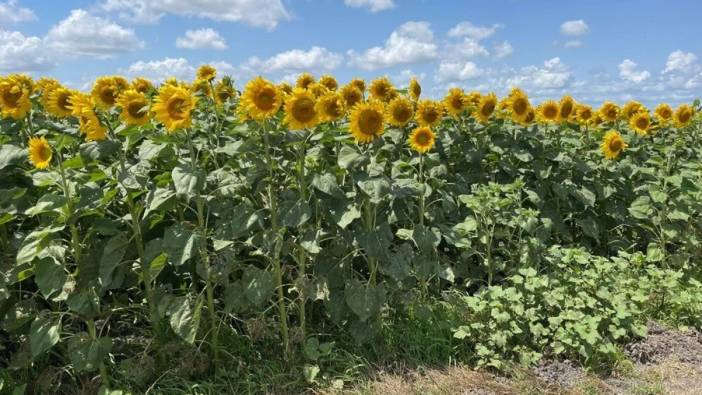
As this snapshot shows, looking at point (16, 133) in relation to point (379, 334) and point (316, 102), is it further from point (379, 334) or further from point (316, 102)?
point (379, 334)

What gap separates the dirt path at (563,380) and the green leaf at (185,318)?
2.91 feet

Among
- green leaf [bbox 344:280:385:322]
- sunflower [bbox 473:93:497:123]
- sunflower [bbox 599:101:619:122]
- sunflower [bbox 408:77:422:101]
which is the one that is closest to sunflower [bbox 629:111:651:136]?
sunflower [bbox 599:101:619:122]

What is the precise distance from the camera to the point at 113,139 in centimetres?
324

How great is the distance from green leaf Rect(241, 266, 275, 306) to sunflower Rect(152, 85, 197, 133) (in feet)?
2.69

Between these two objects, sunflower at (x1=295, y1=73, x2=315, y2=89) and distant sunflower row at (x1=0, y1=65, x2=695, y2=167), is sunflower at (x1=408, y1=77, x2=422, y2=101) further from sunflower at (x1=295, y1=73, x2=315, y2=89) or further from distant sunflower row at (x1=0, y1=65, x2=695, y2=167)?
sunflower at (x1=295, y1=73, x2=315, y2=89)

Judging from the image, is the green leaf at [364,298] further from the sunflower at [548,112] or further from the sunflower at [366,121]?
the sunflower at [548,112]

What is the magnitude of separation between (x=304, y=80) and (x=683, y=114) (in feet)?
13.6

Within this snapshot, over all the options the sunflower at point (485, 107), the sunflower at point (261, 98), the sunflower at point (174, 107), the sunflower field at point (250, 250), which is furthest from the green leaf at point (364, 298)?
the sunflower at point (485, 107)

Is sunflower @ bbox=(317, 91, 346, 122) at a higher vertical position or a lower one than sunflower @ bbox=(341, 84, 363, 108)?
lower

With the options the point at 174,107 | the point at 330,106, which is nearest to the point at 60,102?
the point at 174,107

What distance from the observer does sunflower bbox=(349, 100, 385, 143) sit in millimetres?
3447

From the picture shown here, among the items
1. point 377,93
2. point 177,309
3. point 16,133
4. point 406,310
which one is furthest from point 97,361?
point 377,93

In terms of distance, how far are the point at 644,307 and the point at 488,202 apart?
1.40 m

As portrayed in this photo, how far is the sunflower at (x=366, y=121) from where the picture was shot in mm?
3447
